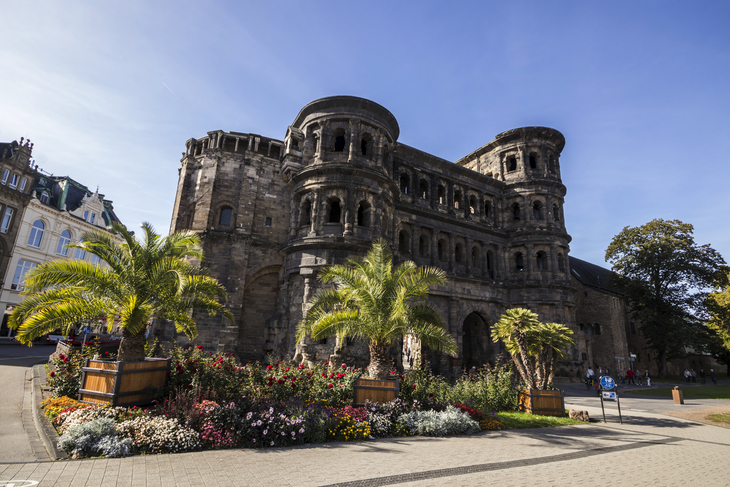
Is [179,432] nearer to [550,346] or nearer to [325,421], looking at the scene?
[325,421]

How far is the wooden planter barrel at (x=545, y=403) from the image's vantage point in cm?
1370

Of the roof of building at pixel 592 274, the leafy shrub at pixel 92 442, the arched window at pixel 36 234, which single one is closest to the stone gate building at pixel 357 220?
the leafy shrub at pixel 92 442

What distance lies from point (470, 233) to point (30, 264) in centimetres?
3973

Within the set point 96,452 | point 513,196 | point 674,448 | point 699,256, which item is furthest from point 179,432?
point 699,256

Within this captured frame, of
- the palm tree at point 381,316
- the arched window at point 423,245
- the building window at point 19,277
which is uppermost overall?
the arched window at point 423,245

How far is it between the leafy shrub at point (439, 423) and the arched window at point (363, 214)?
38.4 feet

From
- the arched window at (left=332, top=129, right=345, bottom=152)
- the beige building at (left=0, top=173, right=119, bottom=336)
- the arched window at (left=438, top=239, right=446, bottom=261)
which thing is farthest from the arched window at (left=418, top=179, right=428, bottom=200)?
the beige building at (left=0, top=173, right=119, bottom=336)

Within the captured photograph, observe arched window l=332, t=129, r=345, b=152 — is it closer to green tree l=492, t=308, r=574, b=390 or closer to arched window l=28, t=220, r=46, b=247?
green tree l=492, t=308, r=574, b=390

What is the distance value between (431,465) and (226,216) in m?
19.5

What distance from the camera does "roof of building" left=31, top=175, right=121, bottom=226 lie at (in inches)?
1406

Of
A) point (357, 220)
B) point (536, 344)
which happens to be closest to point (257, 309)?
point (357, 220)

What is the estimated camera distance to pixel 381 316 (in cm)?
1194

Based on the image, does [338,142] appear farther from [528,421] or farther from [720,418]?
[720,418]

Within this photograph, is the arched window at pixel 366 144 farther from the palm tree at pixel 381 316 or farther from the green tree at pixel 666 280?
the green tree at pixel 666 280
